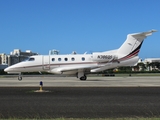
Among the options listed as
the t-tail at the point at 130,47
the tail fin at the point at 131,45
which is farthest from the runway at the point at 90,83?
the tail fin at the point at 131,45

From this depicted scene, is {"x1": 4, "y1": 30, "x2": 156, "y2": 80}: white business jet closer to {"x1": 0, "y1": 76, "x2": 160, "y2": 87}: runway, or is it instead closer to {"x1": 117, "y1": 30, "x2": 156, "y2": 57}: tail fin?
{"x1": 117, "y1": 30, "x2": 156, "y2": 57}: tail fin

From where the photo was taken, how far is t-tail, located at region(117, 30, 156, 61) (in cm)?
3459

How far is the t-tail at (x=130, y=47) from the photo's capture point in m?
34.6

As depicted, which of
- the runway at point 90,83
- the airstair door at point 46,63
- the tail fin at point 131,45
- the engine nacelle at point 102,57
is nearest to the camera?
the runway at point 90,83

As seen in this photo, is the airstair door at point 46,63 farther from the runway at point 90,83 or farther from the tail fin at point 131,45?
the tail fin at point 131,45

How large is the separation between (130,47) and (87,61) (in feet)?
18.2

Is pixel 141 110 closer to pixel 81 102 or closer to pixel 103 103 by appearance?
pixel 103 103

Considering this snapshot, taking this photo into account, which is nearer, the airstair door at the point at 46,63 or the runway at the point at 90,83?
the runway at the point at 90,83

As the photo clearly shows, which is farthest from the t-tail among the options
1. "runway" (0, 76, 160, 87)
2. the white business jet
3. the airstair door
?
the airstair door

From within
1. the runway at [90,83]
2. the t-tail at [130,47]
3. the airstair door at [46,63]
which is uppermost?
the t-tail at [130,47]

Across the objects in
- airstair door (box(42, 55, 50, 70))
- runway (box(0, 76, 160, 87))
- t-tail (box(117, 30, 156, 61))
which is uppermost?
t-tail (box(117, 30, 156, 61))

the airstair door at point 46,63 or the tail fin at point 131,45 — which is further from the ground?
the tail fin at point 131,45

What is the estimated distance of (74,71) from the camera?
34156 millimetres

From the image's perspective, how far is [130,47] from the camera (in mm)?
34812
